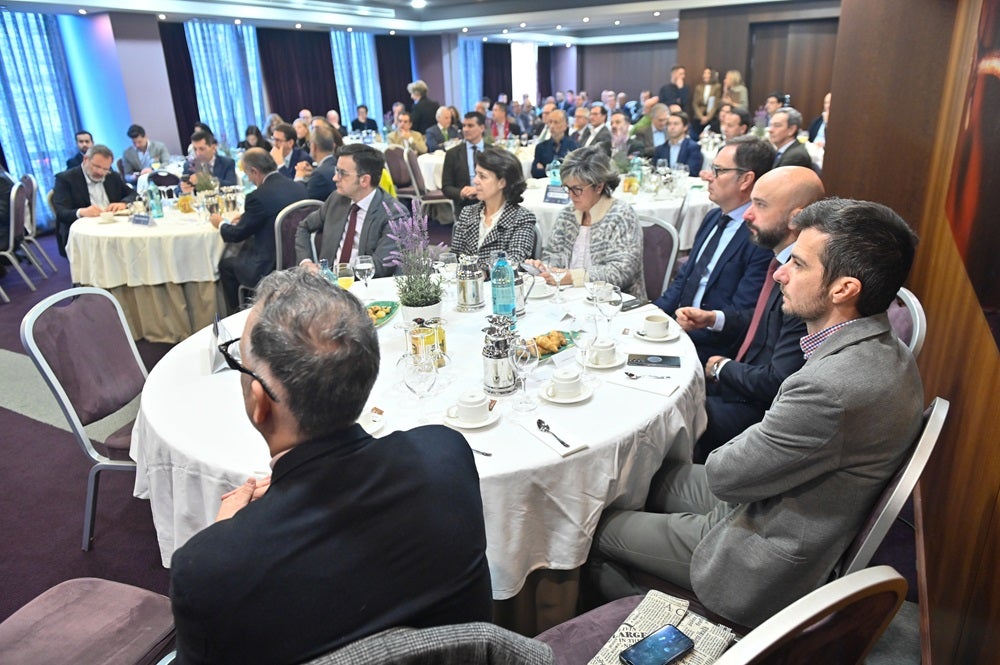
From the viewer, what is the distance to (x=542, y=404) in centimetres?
198

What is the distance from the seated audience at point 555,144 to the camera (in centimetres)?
778

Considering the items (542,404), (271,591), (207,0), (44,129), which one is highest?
(207,0)

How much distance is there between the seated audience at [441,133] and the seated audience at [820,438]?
8719 millimetres

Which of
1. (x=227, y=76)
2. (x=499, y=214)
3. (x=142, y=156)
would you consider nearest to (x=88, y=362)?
(x=499, y=214)

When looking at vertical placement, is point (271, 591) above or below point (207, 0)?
below

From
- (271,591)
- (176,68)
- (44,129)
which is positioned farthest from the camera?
(176,68)

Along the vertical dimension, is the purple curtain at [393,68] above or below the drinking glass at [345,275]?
above

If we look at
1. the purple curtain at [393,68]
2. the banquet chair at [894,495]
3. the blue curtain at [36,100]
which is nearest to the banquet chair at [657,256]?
the banquet chair at [894,495]

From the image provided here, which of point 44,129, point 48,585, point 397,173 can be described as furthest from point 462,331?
point 44,129

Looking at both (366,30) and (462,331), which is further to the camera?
(366,30)

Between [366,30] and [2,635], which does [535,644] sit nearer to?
[2,635]

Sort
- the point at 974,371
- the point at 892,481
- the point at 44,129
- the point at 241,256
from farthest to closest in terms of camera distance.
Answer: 1. the point at 44,129
2. the point at 241,256
3. the point at 974,371
4. the point at 892,481

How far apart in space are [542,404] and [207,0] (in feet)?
37.7

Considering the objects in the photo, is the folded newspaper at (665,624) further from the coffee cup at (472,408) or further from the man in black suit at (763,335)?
the man in black suit at (763,335)
